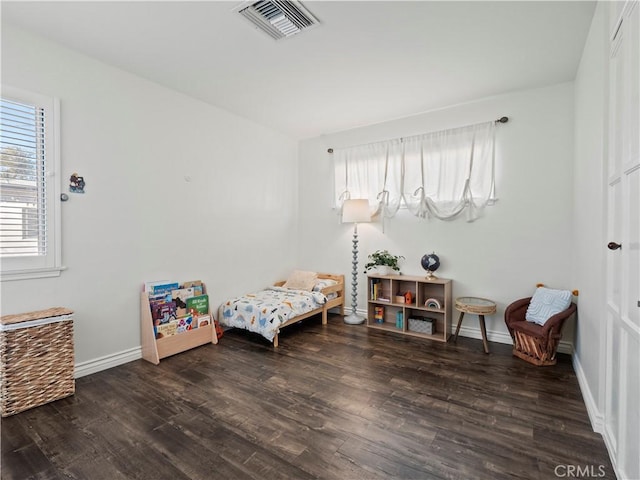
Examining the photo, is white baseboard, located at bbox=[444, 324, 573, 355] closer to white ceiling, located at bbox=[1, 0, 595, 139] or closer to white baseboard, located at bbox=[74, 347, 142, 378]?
white ceiling, located at bbox=[1, 0, 595, 139]

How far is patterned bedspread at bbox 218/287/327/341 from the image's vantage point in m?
3.40

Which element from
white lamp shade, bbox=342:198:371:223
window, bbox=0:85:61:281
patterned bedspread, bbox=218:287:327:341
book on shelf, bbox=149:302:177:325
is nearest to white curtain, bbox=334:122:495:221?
white lamp shade, bbox=342:198:371:223

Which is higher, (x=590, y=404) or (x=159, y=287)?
(x=159, y=287)

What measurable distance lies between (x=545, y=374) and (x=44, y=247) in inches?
166

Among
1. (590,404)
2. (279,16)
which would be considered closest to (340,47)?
(279,16)

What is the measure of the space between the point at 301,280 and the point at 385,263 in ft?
4.00

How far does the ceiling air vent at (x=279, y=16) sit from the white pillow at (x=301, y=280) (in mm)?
2904

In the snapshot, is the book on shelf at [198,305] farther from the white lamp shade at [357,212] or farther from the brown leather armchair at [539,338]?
the brown leather armchair at [539,338]

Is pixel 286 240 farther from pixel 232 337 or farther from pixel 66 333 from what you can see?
pixel 66 333

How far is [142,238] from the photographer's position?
3139 millimetres

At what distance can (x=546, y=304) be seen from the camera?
9.83 feet

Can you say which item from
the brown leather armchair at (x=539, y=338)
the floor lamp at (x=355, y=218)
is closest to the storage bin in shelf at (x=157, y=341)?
the floor lamp at (x=355, y=218)

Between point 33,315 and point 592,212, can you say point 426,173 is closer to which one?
point 592,212

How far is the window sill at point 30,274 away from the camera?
2312mm
